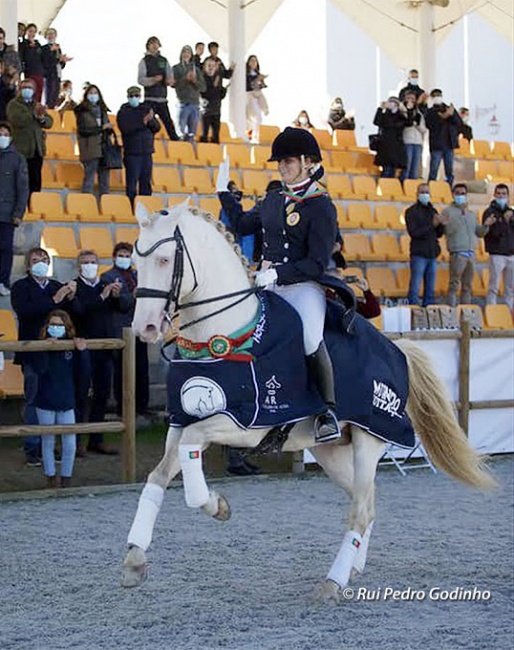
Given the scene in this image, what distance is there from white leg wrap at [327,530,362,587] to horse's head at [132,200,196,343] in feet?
5.53

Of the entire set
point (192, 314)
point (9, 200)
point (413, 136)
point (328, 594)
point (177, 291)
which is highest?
point (413, 136)

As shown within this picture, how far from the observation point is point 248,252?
10.1 meters

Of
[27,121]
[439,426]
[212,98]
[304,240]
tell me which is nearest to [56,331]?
[439,426]

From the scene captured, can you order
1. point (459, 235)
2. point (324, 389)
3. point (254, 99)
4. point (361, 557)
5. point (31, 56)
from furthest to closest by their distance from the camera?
point (254, 99) → point (31, 56) → point (459, 235) → point (361, 557) → point (324, 389)

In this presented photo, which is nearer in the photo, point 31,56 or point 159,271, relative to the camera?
point 159,271

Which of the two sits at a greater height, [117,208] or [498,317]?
[117,208]

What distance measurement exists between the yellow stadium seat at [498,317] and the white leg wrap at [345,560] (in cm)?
921

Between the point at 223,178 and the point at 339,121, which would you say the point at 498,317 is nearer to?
the point at 339,121

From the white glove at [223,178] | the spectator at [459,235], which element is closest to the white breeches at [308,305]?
the white glove at [223,178]

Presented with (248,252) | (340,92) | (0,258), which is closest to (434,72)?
(340,92)

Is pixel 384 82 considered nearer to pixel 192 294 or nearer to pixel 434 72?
pixel 434 72

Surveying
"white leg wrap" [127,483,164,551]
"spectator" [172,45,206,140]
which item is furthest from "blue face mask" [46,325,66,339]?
"spectator" [172,45,206,140]

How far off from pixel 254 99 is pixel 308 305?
53.1ft

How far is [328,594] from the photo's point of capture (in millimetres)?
6246
